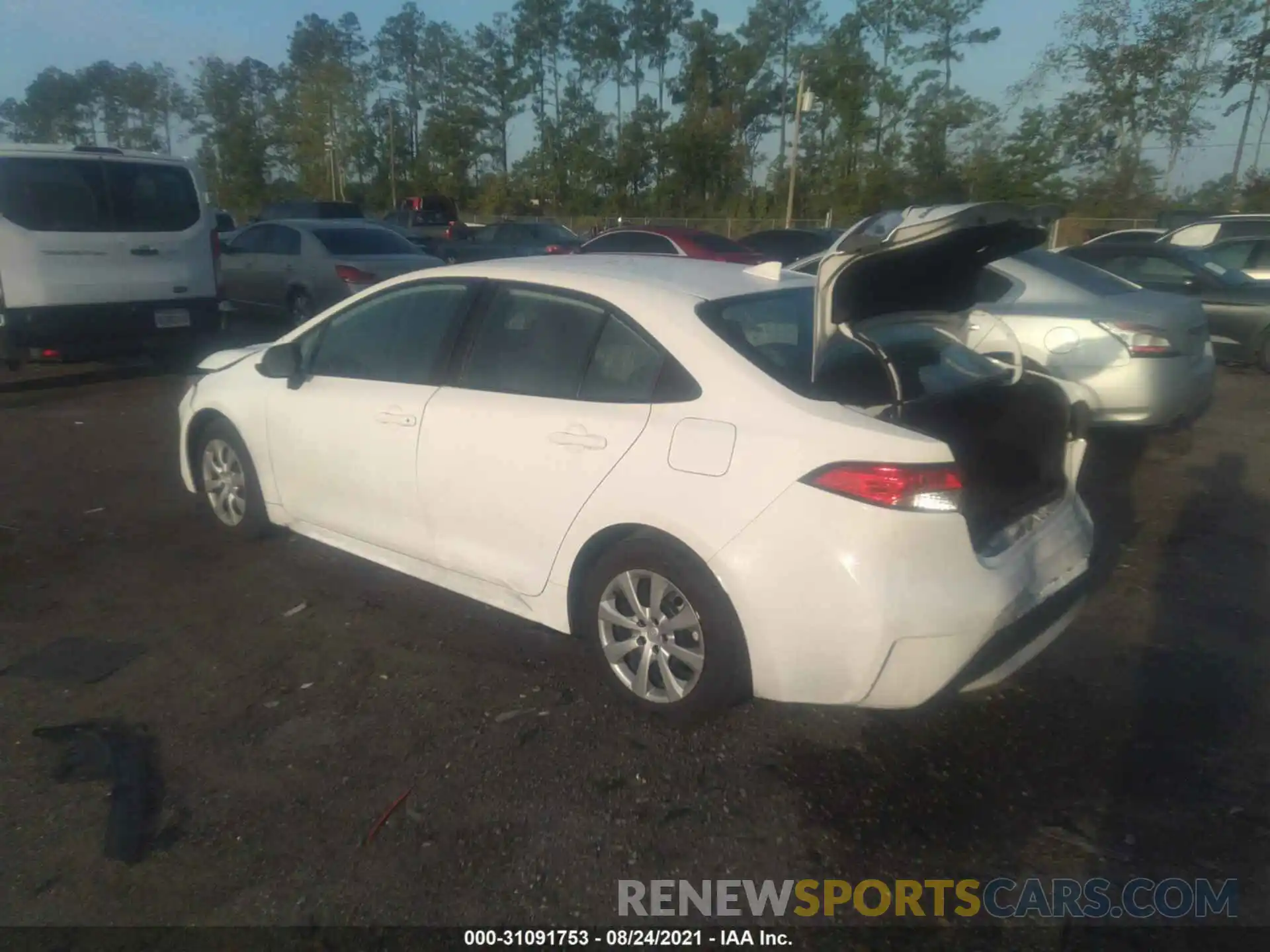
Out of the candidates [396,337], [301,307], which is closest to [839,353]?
[396,337]

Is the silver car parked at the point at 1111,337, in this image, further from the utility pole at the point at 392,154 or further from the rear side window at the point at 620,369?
the utility pole at the point at 392,154

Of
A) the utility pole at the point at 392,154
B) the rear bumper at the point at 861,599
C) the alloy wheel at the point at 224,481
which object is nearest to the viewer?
the rear bumper at the point at 861,599

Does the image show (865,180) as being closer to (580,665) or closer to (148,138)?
(580,665)

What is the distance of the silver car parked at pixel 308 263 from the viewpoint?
13.1 metres

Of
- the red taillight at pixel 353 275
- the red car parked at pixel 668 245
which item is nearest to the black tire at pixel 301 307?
the red taillight at pixel 353 275

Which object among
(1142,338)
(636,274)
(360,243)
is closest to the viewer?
(636,274)

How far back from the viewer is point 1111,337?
22.9 feet

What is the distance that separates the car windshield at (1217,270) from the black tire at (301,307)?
33.8ft

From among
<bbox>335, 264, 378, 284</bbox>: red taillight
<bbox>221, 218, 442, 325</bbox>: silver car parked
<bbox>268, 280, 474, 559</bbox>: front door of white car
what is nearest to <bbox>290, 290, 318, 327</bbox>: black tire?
<bbox>221, 218, 442, 325</bbox>: silver car parked

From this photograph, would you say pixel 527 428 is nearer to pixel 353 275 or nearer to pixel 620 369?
pixel 620 369

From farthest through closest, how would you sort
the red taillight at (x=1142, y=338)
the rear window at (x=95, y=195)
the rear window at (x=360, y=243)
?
the rear window at (x=360, y=243) < the rear window at (x=95, y=195) < the red taillight at (x=1142, y=338)

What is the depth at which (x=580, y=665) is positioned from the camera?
4.29m

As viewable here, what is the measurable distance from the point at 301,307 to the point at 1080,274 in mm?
9891

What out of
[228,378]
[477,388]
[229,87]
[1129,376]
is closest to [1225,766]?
[477,388]
